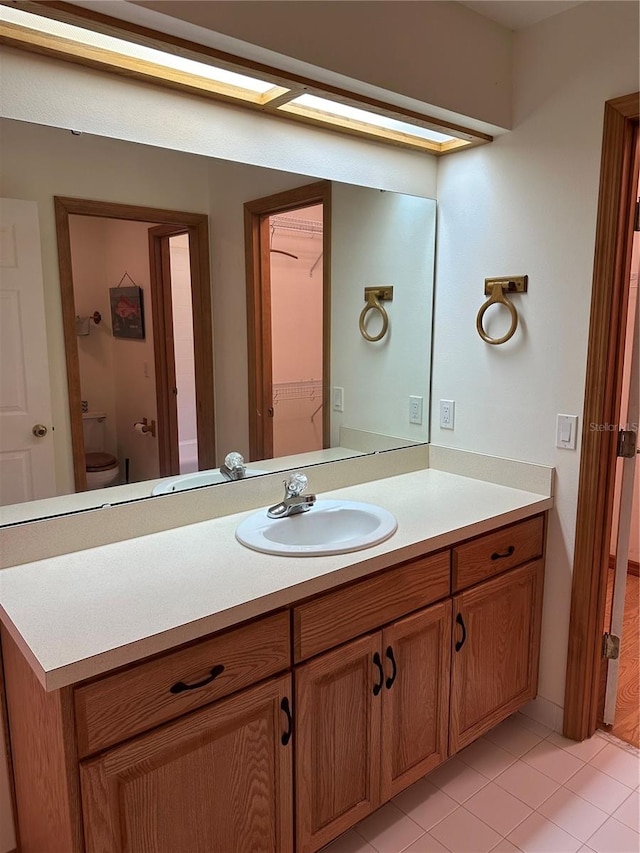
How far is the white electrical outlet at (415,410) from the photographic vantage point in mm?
2482

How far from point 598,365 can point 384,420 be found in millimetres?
825

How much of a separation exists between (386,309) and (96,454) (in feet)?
4.14

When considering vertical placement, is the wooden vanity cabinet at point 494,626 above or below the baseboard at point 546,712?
above

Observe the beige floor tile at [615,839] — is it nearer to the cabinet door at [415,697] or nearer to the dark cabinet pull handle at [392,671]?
the cabinet door at [415,697]

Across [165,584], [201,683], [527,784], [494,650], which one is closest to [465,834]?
[527,784]

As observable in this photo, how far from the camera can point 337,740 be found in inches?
62.4

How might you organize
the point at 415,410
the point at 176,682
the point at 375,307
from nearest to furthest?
the point at 176,682 < the point at 375,307 < the point at 415,410

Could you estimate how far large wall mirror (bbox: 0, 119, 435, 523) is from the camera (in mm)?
1580

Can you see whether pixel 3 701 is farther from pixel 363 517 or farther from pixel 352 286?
pixel 352 286

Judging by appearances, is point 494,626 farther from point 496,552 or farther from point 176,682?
point 176,682

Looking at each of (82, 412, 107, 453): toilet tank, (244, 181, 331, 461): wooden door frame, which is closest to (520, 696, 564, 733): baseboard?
(244, 181, 331, 461): wooden door frame

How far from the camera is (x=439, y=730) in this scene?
6.14ft

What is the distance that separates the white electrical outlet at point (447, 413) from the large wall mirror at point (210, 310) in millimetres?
86

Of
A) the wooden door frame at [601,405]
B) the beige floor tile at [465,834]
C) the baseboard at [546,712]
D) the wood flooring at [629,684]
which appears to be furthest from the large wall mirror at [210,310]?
the wood flooring at [629,684]
